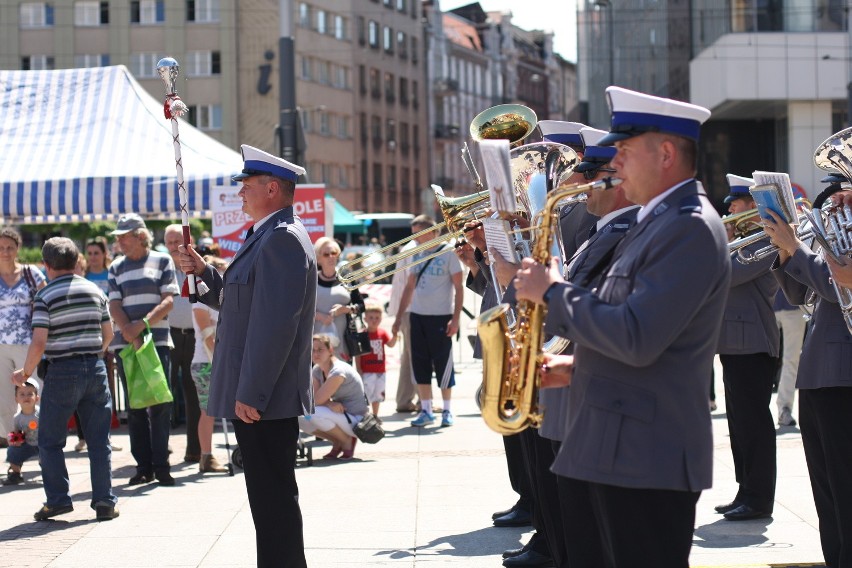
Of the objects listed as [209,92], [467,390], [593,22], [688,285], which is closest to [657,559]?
[688,285]

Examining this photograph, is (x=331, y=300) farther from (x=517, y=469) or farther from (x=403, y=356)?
(x=517, y=469)

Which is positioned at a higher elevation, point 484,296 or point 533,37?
point 533,37

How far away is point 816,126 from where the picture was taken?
35.1 m

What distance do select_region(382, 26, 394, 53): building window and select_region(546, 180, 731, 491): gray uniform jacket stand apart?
79708 millimetres

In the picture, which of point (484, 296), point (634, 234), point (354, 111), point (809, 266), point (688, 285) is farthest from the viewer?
point (354, 111)

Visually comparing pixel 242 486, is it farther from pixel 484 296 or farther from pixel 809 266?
pixel 809 266

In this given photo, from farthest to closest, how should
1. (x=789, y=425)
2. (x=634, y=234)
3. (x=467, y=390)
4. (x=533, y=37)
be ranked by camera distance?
(x=533, y=37), (x=467, y=390), (x=789, y=425), (x=634, y=234)

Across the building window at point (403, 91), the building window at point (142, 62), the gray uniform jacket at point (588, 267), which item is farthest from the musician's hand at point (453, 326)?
the building window at point (403, 91)

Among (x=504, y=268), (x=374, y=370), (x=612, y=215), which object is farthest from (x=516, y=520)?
(x=374, y=370)

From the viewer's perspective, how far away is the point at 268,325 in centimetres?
545

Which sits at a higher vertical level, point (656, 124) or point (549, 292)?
point (656, 124)

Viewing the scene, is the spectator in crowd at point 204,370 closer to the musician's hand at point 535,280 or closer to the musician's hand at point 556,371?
the musician's hand at point 556,371

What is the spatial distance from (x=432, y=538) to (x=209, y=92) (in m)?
62.9

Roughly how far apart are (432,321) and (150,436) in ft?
11.5
